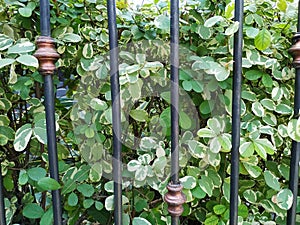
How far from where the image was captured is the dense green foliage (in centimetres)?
89

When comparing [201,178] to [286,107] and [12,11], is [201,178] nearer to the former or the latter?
[286,107]

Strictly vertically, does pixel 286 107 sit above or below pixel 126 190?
above

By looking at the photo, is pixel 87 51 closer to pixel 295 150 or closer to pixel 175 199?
pixel 175 199

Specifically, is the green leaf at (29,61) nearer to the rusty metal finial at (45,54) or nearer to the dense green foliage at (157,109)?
the rusty metal finial at (45,54)

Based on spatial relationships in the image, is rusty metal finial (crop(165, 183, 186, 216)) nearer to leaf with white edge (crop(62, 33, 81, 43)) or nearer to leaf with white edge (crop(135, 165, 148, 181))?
leaf with white edge (crop(135, 165, 148, 181))

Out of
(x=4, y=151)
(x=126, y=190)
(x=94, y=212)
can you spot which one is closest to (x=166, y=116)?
(x=126, y=190)

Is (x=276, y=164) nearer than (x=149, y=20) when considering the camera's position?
Yes

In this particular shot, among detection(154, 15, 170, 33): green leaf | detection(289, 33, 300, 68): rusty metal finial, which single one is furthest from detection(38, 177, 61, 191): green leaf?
detection(289, 33, 300, 68): rusty metal finial

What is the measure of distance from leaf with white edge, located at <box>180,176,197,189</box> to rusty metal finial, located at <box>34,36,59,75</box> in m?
0.45

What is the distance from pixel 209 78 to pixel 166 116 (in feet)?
0.55

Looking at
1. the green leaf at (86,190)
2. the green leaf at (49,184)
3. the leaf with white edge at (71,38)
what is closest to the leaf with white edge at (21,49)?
the leaf with white edge at (71,38)

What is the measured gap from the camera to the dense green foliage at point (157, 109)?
0.89 metres

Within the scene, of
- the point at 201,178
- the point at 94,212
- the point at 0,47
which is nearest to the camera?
the point at 0,47

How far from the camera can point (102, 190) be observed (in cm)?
107
